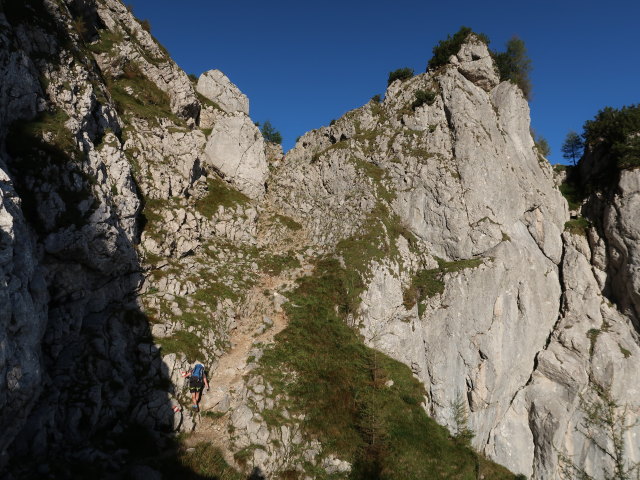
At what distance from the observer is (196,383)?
18141 mm

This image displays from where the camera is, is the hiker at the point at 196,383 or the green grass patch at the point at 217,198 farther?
the green grass patch at the point at 217,198

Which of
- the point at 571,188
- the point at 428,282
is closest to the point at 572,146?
the point at 571,188

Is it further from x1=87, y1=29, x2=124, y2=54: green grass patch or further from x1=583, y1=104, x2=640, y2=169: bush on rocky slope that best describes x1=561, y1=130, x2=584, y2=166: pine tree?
x1=87, y1=29, x2=124, y2=54: green grass patch

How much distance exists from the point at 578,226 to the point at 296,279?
35.0m

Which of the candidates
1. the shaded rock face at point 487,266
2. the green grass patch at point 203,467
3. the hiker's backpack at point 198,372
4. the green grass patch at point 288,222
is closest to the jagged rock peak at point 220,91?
the shaded rock face at point 487,266

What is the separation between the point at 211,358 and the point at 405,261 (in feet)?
67.0

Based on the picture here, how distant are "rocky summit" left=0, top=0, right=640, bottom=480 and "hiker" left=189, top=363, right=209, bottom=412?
39 cm

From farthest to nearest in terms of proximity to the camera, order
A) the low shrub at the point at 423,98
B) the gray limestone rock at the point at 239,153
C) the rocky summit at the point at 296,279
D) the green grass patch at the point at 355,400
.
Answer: the low shrub at the point at 423,98 → the gray limestone rock at the point at 239,153 → the green grass patch at the point at 355,400 → the rocky summit at the point at 296,279

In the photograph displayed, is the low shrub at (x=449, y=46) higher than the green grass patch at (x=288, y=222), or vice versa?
the low shrub at (x=449, y=46)

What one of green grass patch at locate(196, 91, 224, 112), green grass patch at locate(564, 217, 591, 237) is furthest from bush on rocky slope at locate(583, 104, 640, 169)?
green grass patch at locate(196, 91, 224, 112)

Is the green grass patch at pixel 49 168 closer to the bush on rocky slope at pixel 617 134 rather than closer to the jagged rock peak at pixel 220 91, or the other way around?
the jagged rock peak at pixel 220 91

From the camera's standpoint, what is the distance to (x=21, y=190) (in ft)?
53.3

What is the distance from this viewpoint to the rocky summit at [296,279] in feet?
52.9

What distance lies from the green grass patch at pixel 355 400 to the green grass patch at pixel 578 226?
91.1 ft
